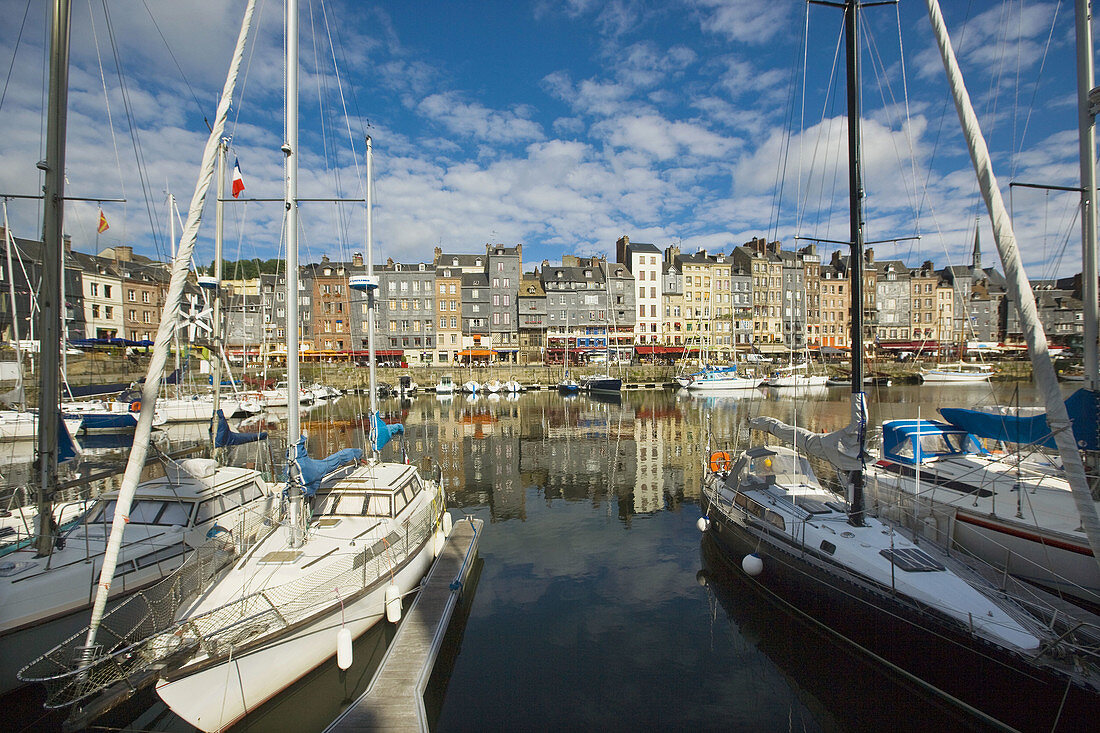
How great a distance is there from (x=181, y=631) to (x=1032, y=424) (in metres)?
16.5

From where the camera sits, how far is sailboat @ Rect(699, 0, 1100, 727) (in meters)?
7.36

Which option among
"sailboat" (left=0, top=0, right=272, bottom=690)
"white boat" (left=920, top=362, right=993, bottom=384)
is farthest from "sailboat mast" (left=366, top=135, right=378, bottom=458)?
"white boat" (left=920, top=362, right=993, bottom=384)

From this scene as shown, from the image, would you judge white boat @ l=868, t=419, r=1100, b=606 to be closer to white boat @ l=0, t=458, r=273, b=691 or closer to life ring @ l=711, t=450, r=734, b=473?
A: life ring @ l=711, t=450, r=734, b=473

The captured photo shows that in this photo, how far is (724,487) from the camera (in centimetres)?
1527

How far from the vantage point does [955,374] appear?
228 ft

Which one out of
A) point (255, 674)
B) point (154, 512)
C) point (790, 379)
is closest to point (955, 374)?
point (790, 379)

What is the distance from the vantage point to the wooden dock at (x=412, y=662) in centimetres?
752

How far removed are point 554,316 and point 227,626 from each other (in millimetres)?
79754

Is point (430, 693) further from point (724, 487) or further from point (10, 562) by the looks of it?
point (724, 487)

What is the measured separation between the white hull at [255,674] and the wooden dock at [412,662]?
0.99m

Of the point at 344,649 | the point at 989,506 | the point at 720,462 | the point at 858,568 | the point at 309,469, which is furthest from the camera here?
the point at 720,462

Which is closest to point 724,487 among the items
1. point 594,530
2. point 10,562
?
point 594,530

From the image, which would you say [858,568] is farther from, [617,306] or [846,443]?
[617,306]

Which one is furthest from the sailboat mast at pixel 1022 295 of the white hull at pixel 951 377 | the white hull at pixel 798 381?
the white hull at pixel 951 377
